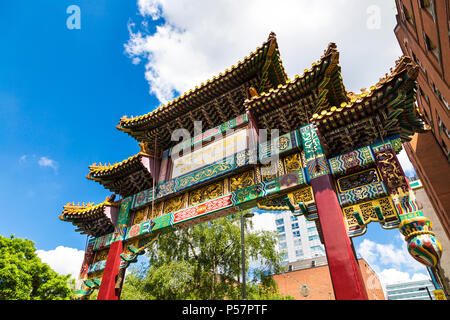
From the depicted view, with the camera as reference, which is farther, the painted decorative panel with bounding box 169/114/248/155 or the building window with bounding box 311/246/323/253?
the building window with bounding box 311/246/323/253

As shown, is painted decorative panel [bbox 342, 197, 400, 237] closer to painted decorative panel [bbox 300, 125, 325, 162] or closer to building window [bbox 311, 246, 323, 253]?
painted decorative panel [bbox 300, 125, 325, 162]

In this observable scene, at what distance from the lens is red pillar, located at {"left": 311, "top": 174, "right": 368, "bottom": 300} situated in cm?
498

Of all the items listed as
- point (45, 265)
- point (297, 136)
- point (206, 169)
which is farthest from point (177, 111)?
point (45, 265)

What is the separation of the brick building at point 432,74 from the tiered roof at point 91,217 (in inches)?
504

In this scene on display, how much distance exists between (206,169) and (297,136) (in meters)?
3.13

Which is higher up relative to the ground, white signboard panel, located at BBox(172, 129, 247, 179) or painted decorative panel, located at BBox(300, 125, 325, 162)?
white signboard panel, located at BBox(172, 129, 247, 179)

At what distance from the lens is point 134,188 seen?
34.3ft

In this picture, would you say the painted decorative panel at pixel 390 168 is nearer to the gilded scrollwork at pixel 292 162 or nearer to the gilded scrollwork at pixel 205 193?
the gilded scrollwork at pixel 292 162

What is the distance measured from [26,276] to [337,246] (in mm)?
→ 18753

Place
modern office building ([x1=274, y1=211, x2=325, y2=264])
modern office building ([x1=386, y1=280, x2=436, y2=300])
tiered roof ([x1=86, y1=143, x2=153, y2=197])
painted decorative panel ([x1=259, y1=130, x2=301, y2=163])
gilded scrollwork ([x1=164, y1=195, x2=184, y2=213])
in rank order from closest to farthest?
1. painted decorative panel ([x1=259, y1=130, x2=301, y2=163])
2. gilded scrollwork ([x1=164, y1=195, x2=184, y2=213])
3. tiered roof ([x1=86, y1=143, x2=153, y2=197])
4. modern office building ([x1=274, y1=211, x2=325, y2=264])
5. modern office building ([x1=386, y1=280, x2=436, y2=300])

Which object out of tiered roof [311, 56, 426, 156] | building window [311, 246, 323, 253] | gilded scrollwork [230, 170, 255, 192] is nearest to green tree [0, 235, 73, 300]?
gilded scrollwork [230, 170, 255, 192]

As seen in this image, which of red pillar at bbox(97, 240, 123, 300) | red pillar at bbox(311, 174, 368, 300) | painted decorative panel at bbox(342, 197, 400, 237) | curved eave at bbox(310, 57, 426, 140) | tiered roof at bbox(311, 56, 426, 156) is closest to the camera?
red pillar at bbox(311, 174, 368, 300)

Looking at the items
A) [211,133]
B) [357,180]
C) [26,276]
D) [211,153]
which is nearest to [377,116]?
[357,180]

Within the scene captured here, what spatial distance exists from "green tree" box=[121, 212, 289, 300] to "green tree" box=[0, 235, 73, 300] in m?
4.83
